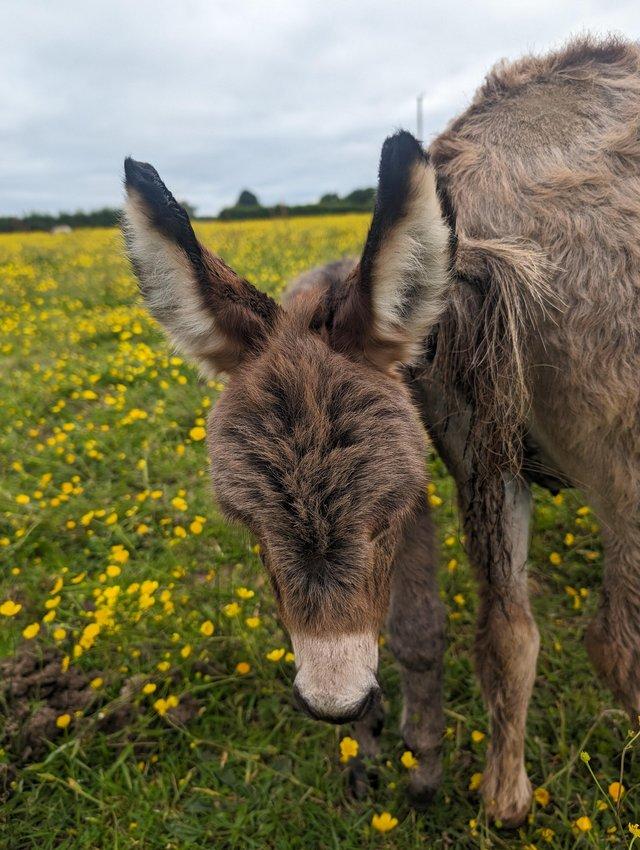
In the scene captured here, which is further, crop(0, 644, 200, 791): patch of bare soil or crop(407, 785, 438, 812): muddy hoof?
crop(0, 644, 200, 791): patch of bare soil

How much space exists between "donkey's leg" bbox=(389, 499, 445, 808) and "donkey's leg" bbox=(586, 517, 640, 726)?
63cm

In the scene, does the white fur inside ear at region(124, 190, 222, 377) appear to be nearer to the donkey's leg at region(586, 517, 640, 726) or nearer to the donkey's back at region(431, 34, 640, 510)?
the donkey's back at region(431, 34, 640, 510)

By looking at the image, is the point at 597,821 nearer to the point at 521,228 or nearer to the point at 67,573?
the point at 521,228

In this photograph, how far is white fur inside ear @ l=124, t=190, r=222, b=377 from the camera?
156cm

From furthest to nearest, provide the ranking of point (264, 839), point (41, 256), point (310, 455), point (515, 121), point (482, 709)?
point (41, 256)
point (482, 709)
point (264, 839)
point (515, 121)
point (310, 455)

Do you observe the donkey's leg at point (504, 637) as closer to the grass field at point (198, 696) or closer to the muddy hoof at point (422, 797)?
the grass field at point (198, 696)

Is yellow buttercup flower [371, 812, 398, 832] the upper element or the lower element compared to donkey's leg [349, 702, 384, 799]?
upper

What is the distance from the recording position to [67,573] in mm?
3342

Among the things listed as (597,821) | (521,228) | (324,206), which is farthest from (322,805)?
(324,206)

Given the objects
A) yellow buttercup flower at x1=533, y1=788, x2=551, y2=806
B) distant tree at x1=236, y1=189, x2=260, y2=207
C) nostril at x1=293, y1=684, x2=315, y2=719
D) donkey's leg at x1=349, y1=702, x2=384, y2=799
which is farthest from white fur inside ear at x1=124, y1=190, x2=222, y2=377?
distant tree at x1=236, y1=189, x2=260, y2=207

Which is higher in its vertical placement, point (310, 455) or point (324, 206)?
point (324, 206)

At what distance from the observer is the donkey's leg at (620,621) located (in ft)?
5.69

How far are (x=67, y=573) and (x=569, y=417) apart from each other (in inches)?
123

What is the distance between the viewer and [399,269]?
1.53 m
